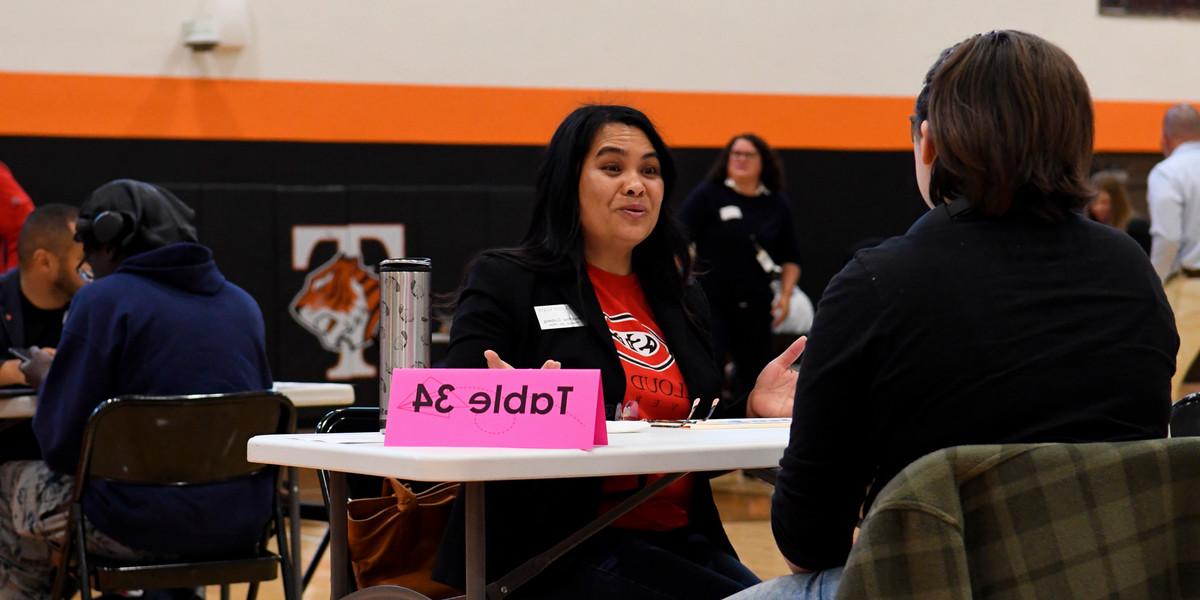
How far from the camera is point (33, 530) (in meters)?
3.24

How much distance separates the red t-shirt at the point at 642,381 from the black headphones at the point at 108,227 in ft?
4.16

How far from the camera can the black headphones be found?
318cm

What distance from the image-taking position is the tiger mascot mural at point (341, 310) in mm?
7164

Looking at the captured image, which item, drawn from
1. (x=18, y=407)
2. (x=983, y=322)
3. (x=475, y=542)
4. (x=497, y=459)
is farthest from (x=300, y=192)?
(x=983, y=322)

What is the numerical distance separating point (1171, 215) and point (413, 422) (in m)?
5.55

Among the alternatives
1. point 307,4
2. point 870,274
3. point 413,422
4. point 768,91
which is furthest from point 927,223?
Answer: point 768,91

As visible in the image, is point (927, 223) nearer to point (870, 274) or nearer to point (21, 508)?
point (870, 274)

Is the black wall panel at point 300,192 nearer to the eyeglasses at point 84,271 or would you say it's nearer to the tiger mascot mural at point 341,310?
the tiger mascot mural at point 341,310

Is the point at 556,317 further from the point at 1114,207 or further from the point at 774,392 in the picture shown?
the point at 1114,207

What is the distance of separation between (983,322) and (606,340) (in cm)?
99

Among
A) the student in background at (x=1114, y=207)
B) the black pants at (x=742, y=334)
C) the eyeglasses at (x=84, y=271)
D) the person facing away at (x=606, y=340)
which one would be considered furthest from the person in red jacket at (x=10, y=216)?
the student in background at (x=1114, y=207)

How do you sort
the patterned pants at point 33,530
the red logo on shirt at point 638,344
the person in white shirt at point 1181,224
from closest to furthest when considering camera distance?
the red logo on shirt at point 638,344 → the patterned pants at point 33,530 → the person in white shirt at point 1181,224

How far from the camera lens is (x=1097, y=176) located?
815 cm

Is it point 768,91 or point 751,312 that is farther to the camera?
point 768,91
